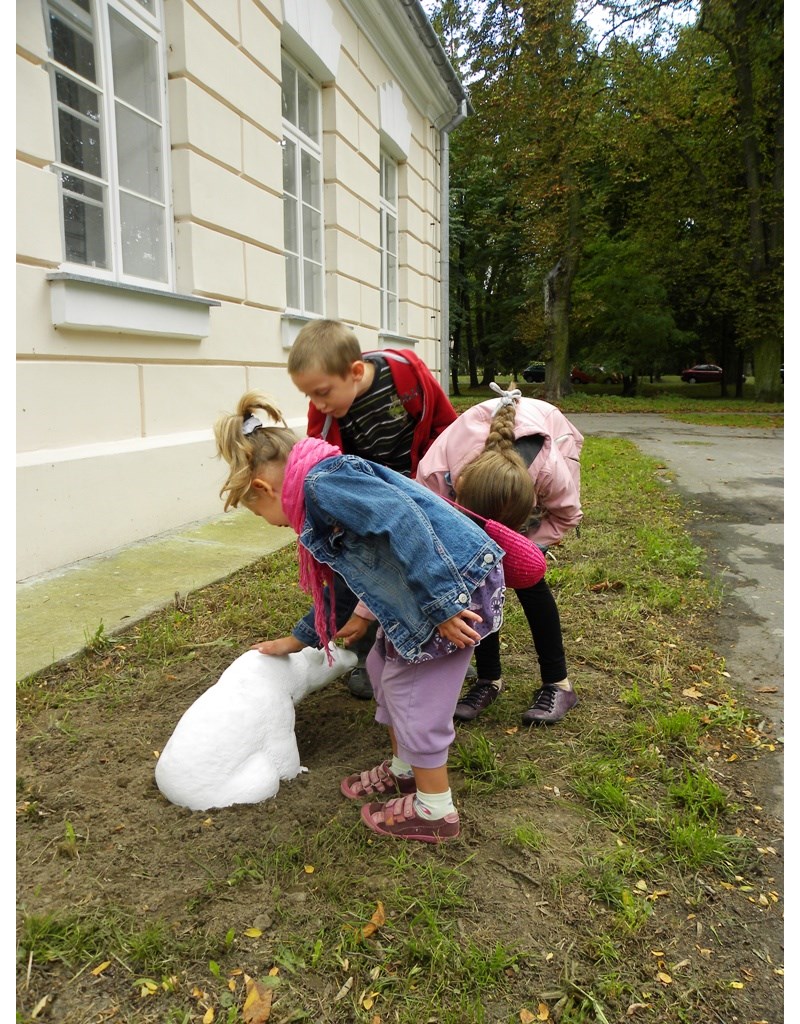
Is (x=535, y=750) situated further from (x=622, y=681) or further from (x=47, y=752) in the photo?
(x=47, y=752)

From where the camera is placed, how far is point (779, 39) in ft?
59.9

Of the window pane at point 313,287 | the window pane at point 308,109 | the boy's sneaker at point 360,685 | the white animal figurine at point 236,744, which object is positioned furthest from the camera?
the window pane at point 313,287

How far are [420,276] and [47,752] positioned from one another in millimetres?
9823

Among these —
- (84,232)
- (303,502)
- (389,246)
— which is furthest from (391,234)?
(303,502)

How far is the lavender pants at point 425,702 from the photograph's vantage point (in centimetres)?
194

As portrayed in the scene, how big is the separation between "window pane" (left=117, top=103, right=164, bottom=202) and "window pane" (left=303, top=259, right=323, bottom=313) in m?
2.59

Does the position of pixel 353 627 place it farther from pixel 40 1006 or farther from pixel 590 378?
pixel 590 378

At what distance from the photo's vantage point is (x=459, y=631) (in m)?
1.83

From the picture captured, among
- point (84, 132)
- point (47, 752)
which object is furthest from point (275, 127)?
point (47, 752)

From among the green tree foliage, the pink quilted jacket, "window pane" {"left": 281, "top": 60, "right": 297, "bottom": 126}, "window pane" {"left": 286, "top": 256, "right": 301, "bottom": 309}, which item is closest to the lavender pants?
the pink quilted jacket

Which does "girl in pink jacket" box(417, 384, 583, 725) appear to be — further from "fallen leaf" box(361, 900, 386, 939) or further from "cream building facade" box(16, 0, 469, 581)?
"cream building facade" box(16, 0, 469, 581)

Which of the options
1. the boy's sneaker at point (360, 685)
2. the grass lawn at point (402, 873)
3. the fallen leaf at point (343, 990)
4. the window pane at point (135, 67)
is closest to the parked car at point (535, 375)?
the window pane at point (135, 67)

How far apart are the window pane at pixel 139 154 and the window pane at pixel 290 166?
7.12ft

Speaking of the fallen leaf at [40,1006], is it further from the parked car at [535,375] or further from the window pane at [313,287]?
the parked car at [535,375]
